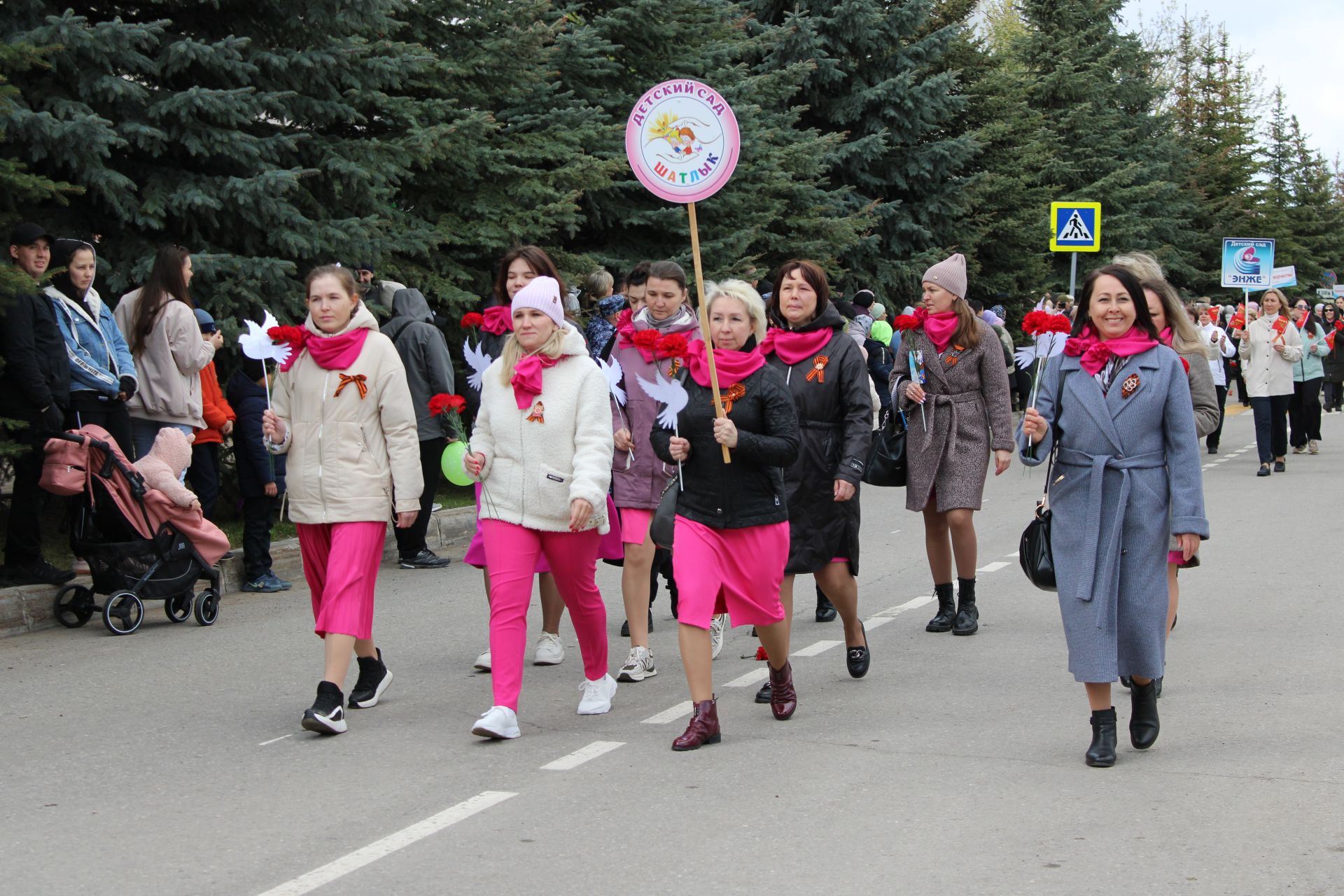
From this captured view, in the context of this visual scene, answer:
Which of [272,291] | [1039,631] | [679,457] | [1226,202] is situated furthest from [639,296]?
[1226,202]

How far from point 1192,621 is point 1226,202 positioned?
49.5 m

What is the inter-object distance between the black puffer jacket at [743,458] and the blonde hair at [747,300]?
0.27 meters

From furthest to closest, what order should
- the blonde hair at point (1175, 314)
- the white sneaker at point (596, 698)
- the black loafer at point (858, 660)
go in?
the black loafer at point (858, 660) → the blonde hair at point (1175, 314) → the white sneaker at point (596, 698)

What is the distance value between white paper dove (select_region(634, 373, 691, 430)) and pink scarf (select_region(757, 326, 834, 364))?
0.97m

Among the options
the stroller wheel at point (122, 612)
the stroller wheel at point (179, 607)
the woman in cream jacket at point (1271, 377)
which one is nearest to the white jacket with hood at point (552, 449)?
the stroller wheel at point (122, 612)

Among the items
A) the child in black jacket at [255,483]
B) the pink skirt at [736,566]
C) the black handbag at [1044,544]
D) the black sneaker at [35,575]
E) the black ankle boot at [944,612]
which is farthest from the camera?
the child in black jacket at [255,483]

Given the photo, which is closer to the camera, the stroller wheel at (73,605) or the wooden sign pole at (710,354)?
the wooden sign pole at (710,354)

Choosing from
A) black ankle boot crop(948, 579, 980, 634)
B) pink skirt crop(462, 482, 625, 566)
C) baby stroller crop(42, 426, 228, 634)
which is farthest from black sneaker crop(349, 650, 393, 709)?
black ankle boot crop(948, 579, 980, 634)

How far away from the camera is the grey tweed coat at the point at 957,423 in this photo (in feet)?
28.7

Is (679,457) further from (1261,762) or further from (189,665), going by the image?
(189,665)

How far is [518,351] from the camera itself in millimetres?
6801

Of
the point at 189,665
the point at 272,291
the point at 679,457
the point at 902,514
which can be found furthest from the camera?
the point at 902,514

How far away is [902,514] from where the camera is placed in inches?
598

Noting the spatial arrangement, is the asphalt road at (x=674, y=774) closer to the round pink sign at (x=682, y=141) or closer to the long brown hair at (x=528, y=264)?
the long brown hair at (x=528, y=264)
